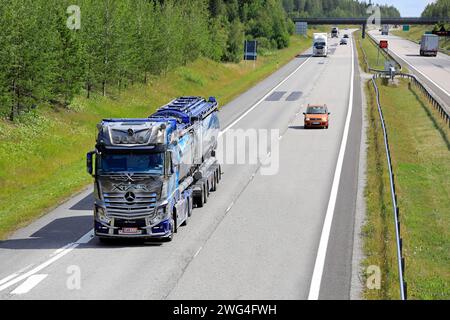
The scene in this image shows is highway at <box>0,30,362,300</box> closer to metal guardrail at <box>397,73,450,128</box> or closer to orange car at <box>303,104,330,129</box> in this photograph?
orange car at <box>303,104,330,129</box>

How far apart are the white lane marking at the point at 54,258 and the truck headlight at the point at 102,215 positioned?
4.54 feet

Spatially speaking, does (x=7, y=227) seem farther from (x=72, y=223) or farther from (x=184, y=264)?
(x=184, y=264)

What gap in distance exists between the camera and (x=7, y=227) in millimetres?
27547

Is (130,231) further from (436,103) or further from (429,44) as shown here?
(429,44)

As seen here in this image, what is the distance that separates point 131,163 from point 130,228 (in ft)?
6.84

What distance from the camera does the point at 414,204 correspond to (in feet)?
106

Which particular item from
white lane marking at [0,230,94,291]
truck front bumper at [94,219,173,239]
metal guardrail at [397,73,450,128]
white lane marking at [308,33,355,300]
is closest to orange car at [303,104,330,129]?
white lane marking at [308,33,355,300]

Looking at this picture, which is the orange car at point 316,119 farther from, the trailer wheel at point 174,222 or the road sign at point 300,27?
the road sign at point 300,27

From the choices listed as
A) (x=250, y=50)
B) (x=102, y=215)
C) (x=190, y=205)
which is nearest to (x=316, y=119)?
(x=190, y=205)

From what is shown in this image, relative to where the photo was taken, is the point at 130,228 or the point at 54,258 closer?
the point at 54,258

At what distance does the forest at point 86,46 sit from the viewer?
42312 mm

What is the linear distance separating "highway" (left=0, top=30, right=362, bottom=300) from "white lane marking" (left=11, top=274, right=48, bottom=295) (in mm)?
28
